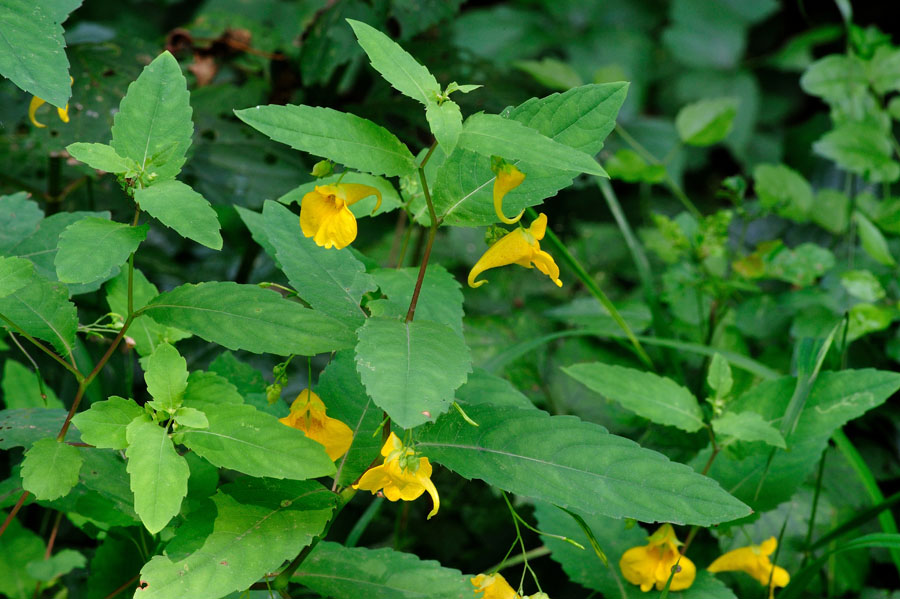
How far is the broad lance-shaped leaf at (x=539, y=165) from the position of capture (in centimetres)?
84

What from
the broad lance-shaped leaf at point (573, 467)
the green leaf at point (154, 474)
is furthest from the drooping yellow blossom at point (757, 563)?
the green leaf at point (154, 474)

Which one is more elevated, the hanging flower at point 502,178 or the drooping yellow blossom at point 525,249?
the hanging flower at point 502,178

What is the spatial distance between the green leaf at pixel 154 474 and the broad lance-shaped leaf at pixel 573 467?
26 centimetres

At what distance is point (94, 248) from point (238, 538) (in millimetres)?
321

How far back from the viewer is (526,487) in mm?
787

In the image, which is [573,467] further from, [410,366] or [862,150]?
[862,150]

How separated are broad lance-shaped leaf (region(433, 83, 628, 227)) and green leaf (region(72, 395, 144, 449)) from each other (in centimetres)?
39

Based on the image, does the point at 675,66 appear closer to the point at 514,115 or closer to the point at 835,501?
the point at 835,501

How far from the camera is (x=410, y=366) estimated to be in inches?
28.7

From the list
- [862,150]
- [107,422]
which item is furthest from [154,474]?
[862,150]

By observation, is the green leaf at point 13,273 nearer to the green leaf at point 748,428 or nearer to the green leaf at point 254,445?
the green leaf at point 254,445

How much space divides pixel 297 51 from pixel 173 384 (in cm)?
131

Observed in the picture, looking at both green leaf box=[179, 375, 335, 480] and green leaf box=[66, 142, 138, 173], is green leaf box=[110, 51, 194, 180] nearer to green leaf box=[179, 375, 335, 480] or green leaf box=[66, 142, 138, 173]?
green leaf box=[66, 142, 138, 173]

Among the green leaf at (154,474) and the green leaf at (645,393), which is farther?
the green leaf at (645,393)
